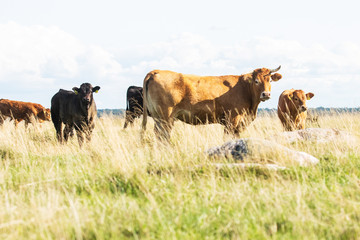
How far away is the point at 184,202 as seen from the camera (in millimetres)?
4820

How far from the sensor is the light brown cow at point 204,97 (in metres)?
9.88

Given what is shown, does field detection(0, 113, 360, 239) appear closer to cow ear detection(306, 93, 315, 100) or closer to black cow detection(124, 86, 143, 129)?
cow ear detection(306, 93, 315, 100)

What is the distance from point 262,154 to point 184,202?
2231mm

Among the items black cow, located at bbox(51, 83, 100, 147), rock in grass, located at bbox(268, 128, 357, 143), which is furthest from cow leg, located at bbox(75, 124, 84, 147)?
rock in grass, located at bbox(268, 128, 357, 143)

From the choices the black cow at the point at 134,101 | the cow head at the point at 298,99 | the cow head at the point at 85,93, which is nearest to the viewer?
the cow head at the point at 85,93

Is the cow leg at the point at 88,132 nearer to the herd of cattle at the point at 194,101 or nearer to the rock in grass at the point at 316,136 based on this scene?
the herd of cattle at the point at 194,101

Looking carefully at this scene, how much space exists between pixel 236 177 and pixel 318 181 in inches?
43.4

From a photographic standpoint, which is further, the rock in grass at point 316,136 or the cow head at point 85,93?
the cow head at point 85,93

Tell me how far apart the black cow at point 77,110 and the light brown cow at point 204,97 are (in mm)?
2399

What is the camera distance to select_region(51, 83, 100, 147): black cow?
12.0m

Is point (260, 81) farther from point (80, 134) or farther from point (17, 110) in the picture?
point (17, 110)

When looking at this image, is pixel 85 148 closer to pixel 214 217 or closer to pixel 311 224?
pixel 214 217

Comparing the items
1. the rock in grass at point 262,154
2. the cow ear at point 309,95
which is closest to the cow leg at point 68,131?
the rock in grass at point 262,154

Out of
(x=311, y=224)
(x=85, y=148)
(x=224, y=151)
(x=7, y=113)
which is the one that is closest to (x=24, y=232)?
(x=311, y=224)
